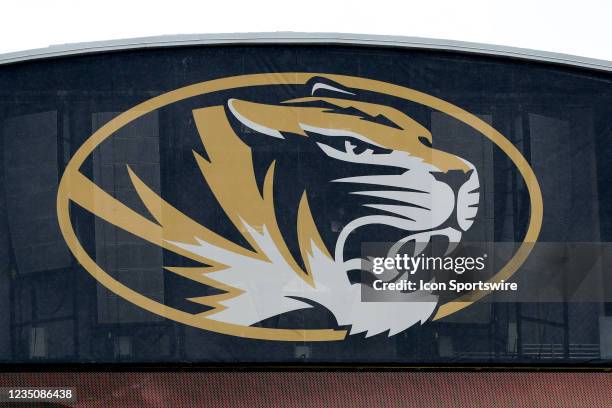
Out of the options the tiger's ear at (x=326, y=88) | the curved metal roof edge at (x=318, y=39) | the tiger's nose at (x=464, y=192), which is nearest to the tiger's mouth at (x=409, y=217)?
the tiger's nose at (x=464, y=192)

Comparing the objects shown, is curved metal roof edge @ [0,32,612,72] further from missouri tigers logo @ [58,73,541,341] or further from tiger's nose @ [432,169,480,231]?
tiger's nose @ [432,169,480,231]

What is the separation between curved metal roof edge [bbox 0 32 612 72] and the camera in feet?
19.6

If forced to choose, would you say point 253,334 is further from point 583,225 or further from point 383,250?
point 583,225

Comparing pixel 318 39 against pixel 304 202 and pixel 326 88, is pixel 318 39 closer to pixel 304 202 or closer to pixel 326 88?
pixel 326 88

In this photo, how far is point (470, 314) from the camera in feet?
19.4

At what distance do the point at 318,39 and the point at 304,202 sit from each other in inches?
48.2

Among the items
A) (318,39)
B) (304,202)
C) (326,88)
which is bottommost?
(304,202)

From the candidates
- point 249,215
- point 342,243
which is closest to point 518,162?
point 342,243

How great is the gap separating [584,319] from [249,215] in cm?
261

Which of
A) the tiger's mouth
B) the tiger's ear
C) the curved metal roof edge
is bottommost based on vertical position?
the tiger's mouth

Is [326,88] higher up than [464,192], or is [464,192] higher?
[326,88]

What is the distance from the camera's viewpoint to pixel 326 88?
19.5ft

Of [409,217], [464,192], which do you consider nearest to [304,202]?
[409,217]

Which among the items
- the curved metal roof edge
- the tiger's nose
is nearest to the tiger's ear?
the curved metal roof edge
